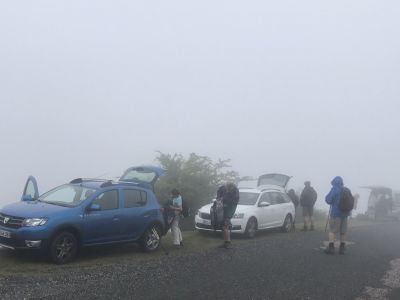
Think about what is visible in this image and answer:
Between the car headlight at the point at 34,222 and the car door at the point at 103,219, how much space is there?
37.6 inches

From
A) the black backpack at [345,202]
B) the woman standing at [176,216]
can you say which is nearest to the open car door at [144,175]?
the woman standing at [176,216]

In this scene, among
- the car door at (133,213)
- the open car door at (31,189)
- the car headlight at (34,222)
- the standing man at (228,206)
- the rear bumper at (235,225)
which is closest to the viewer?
the car headlight at (34,222)

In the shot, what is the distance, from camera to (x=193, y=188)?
2322cm

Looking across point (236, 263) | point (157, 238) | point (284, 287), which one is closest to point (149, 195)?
point (157, 238)

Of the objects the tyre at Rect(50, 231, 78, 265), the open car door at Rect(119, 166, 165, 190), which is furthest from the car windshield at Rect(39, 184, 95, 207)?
the open car door at Rect(119, 166, 165, 190)

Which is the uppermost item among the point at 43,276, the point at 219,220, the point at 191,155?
the point at 191,155

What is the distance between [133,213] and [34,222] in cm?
261

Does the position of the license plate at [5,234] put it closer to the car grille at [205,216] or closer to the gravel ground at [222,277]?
the gravel ground at [222,277]

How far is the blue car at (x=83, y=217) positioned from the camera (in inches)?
402

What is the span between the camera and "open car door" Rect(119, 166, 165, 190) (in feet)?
45.1

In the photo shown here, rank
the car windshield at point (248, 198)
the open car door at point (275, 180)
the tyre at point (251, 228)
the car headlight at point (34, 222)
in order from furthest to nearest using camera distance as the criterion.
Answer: the open car door at point (275, 180)
the car windshield at point (248, 198)
the tyre at point (251, 228)
the car headlight at point (34, 222)

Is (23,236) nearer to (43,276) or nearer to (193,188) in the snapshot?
(43,276)

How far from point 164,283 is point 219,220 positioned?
4905 millimetres

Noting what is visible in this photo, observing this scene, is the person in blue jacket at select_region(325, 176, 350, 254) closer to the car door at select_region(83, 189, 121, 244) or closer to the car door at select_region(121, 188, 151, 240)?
the car door at select_region(121, 188, 151, 240)
